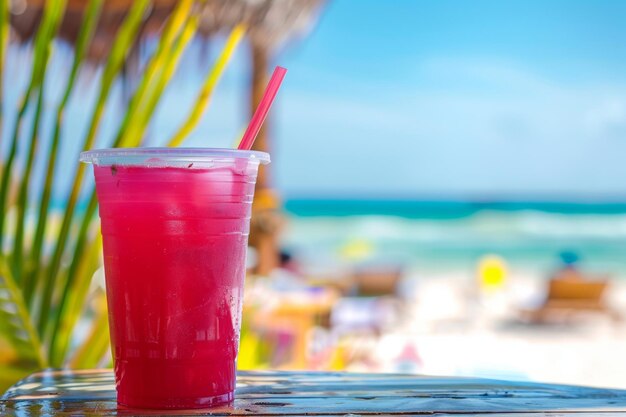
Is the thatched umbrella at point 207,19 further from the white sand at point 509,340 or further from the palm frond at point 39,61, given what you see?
the white sand at point 509,340

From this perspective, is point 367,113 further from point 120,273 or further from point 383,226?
point 120,273

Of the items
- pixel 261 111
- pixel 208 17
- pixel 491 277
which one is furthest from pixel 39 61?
pixel 491 277

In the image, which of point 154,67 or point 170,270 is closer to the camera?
point 170,270

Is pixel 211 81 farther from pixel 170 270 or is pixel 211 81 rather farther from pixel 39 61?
pixel 170 270

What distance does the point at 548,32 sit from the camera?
35656 millimetres

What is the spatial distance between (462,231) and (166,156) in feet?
92.1

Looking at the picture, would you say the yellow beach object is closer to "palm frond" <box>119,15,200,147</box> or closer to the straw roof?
the straw roof

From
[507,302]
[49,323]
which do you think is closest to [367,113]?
[507,302]

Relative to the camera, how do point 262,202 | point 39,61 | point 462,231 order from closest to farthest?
point 39,61
point 262,202
point 462,231

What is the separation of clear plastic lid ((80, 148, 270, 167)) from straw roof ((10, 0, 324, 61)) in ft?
8.35

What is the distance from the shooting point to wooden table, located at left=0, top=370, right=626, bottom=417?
0.83 meters

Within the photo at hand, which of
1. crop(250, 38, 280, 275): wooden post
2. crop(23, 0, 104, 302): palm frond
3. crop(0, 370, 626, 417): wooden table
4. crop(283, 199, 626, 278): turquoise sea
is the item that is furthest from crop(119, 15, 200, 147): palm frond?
crop(283, 199, 626, 278): turquoise sea

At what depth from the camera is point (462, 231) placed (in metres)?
28.4

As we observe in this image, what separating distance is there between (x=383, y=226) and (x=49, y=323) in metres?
27.7
